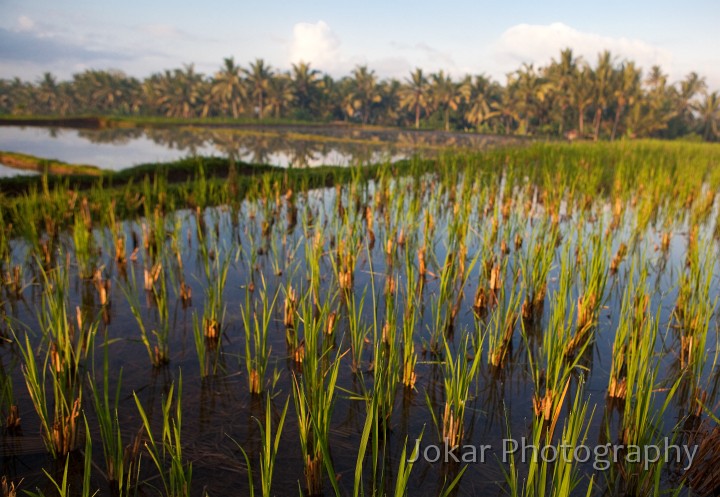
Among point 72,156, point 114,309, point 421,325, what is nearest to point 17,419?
point 114,309

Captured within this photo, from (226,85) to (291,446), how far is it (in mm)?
49776

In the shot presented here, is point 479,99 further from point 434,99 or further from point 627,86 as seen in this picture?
point 627,86

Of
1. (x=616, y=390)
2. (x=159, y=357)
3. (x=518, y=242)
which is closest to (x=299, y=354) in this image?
(x=159, y=357)

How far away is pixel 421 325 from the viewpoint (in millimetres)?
3365

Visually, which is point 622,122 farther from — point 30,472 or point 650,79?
point 30,472

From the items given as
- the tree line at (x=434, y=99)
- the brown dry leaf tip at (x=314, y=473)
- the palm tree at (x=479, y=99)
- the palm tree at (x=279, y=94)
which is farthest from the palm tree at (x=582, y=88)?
the brown dry leaf tip at (x=314, y=473)

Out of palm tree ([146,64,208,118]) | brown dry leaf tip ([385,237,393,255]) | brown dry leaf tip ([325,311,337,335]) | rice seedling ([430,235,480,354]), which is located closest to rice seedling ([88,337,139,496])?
brown dry leaf tip ([325,311,337,335])

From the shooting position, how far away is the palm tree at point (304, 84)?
1981 inches

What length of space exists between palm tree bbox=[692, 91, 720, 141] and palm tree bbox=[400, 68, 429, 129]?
24313 millimetres

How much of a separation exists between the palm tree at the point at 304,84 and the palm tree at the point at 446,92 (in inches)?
464

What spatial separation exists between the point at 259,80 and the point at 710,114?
40.6 meters

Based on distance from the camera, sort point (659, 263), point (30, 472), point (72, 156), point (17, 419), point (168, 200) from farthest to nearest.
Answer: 1. point (72, 156)
2. point (168, 200)
3. point (659, 263)
4. point (17, 419)
5. point (30, 472)

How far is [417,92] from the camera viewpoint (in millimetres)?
50188

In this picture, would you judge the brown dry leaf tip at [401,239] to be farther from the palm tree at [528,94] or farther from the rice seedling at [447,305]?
the palm tree at [528,94]
